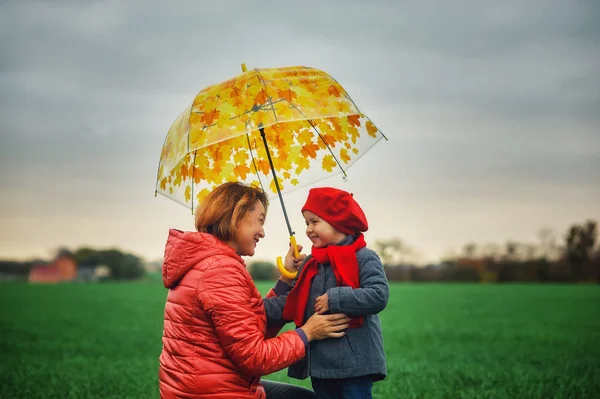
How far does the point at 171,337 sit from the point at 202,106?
5.09 feet

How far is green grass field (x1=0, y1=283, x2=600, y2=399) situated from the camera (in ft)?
27.1

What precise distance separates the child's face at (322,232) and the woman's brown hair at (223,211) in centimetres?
49

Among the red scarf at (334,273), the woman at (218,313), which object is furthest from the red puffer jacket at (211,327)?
the red scarf at (334,273)

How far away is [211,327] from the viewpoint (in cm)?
337

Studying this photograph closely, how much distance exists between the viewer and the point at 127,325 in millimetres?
17438

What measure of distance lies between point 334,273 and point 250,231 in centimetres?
55

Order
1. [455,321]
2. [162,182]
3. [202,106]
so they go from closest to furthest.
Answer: [202,106] → [162,182] → [455,321]

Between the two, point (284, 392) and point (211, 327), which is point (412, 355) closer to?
point (284, 392)

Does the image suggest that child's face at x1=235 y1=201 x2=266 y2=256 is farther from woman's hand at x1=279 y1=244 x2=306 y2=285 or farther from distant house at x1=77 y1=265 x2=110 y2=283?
distant house at x1=77 y1=265 x2=110 y2=283

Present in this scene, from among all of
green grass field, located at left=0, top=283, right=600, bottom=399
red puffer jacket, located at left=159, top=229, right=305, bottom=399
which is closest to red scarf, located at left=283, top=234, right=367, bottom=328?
red puffer jacket, located at left=159, top=229, right=305, bottom=399

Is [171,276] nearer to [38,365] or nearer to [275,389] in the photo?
[275,389]

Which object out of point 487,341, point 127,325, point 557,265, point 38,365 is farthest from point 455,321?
point 557,265

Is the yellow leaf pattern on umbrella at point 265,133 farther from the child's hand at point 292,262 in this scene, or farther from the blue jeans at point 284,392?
the blue jeans at point 284,392

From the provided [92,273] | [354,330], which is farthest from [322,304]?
[92,273]
